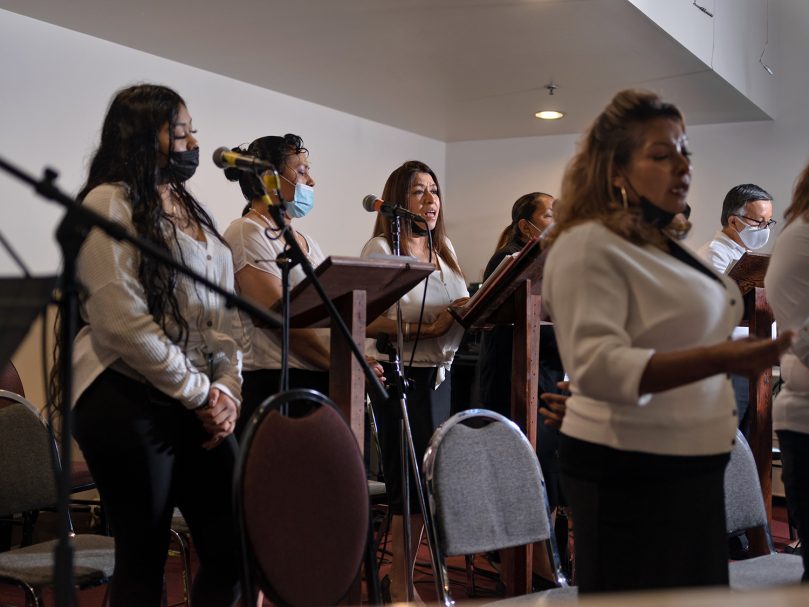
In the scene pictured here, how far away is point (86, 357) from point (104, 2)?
2.80 metres

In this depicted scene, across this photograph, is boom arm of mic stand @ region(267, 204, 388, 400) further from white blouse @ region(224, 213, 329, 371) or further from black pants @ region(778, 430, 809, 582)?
black pants @ region(778, 430, 809, 582)

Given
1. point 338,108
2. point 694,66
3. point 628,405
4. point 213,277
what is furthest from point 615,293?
point 338,108

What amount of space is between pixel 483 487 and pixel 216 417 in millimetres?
656

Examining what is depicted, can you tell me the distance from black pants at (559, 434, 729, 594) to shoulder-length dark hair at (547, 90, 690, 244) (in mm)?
382

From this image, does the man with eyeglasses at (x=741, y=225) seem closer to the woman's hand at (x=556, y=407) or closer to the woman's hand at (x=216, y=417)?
the woman's hand at (x=556, y=407)

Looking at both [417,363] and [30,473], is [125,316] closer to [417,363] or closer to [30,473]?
[30,473]

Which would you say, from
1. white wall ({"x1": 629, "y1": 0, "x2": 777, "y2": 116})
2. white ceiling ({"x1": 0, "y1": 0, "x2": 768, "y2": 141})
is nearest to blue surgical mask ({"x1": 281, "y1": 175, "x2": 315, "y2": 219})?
white ceiling ({"x1": 0, "y1": 0, "x2": 768, "y2": 141})

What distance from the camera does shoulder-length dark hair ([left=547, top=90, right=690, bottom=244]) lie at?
165cm

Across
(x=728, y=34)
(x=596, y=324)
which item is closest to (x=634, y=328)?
(x=596, y=324)

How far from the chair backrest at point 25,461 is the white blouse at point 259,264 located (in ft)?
2.00

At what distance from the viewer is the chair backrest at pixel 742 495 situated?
251cm

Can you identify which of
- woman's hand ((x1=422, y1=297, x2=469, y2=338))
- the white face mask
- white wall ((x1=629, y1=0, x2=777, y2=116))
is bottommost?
woman's hand ((x1=422, y1=297, x2=469, y2=338))

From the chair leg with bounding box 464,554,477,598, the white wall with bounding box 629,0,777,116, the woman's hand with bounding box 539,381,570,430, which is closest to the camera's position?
the woman's hand with bounding box 539,381,570,430

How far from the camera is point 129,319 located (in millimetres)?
2016
